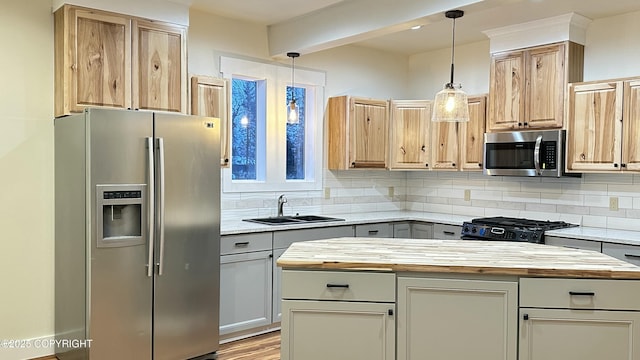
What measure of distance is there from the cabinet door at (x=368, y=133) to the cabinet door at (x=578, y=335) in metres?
2.93

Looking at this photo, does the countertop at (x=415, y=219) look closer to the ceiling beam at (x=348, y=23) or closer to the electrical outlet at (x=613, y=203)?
the electrical outlet at (x=613, y=203)

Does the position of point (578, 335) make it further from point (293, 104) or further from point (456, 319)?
point (293, 104)

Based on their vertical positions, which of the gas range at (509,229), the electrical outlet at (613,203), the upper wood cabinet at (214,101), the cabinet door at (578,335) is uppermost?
the upper wood cabinet at (214,101)

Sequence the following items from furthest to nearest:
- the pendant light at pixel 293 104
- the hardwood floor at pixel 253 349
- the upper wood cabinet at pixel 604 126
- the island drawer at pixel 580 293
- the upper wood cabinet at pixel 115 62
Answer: the pendant light at pixel 293 104 → the upper wood cabinet at pixel 604 126 → the hardwood floor at pixel 253 349 → the upper wood cabinet at pixel 115 62 → the island drawer at pixel 580 293

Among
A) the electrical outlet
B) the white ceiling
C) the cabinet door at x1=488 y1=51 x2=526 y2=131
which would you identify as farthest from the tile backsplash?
the white ceiling

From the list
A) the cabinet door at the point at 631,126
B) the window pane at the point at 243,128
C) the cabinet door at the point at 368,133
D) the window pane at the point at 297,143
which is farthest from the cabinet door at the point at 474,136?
the window pane at the point at 243,128

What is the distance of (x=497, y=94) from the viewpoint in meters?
4.58

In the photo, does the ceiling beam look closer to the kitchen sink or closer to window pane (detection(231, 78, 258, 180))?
window pane (detection(231, 78, 258, 180))

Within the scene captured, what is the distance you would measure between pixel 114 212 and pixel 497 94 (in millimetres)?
3301

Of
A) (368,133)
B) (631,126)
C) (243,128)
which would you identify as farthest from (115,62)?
(631,126)

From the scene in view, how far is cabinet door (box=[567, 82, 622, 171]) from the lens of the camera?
3.88 m

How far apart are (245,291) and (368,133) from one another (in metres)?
2.04

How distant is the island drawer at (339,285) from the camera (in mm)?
2434

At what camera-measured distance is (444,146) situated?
5.11m
